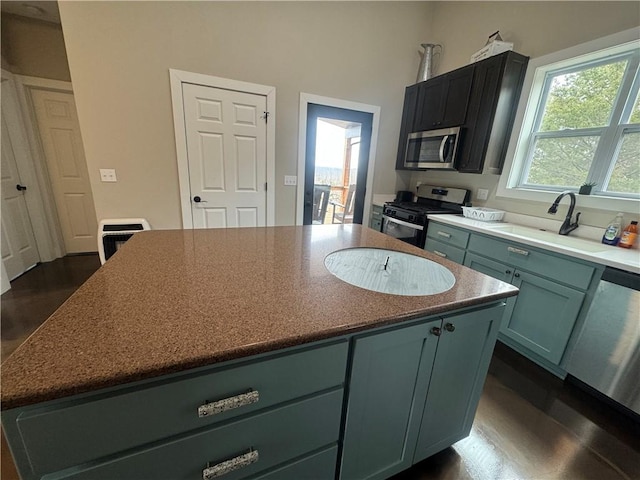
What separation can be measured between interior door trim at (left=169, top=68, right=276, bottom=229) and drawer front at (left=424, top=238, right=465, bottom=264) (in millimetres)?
1808

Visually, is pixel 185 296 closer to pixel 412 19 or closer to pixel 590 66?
pixel 590 66

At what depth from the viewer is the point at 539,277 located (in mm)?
1787

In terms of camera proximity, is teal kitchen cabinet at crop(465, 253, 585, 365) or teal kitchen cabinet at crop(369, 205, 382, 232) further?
teal kitchen cabinet at crop(369, 205, 382, 232)

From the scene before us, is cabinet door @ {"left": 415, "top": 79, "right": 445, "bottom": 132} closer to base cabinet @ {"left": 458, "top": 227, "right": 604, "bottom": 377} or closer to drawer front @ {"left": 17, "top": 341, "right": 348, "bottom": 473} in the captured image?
base cabinet @ {"left": 458, "top": 227, "right": 604, "bottom": 377}

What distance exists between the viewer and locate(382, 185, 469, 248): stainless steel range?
9.11ft

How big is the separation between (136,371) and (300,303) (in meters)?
0.43

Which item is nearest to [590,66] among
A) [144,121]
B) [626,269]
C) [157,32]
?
[626,269]

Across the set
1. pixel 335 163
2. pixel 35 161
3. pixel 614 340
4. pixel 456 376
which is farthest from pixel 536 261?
pixel 35 161

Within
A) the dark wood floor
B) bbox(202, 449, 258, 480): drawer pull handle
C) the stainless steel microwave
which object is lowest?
the dark wood floor

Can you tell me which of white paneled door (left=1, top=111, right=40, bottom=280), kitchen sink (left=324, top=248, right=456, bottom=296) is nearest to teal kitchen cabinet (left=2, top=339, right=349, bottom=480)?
kitchen sink (left=324, top=248, right=456, bottom=296)

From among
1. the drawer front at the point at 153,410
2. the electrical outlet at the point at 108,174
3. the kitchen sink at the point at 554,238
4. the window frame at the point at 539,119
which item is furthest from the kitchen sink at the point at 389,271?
the electrical outlet at the point at 108,174

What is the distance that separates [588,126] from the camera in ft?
6.73

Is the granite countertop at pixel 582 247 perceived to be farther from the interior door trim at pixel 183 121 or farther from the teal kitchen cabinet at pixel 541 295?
the interior door trim at pixel 183 121

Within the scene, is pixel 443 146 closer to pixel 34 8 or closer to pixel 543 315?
pixel 543 315
